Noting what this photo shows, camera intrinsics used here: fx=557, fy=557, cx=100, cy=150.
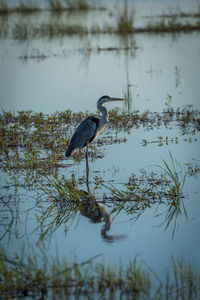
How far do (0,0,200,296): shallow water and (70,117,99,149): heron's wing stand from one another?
34 cm

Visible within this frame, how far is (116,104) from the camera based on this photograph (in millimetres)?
12281

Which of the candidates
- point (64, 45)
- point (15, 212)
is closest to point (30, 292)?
point (15, 212)

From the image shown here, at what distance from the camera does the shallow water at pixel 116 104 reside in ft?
18.2

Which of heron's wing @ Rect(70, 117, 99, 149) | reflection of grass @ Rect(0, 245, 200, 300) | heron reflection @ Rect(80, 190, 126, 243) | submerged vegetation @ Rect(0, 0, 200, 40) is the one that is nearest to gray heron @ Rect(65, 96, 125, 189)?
heron's wing @ Rect(70, 117, 99, 149)

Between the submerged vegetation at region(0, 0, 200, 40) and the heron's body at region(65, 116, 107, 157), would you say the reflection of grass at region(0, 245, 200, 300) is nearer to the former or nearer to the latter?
the heron's body at region(65, 116, 107, 157)

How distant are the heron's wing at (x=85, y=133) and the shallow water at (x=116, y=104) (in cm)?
34

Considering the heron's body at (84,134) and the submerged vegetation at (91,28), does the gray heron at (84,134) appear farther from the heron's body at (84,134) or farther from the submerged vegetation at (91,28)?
the submerged vegetation at (91,28)

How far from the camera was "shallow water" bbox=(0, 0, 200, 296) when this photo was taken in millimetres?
5555

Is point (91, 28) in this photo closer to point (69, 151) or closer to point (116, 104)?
point (116, 104)

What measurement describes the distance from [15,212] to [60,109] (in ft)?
18.5

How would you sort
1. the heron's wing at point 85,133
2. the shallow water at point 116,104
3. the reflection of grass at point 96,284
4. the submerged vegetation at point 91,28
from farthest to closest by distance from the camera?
the submerged vegetation at point 91,28, the heron's wing at point 85,133, the shallow water at point 116,104, the reflection of grass at point 96,284

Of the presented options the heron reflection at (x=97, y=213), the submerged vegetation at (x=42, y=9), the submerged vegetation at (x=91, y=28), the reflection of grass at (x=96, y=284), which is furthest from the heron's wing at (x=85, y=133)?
the submerged vegetation at (x=42, y=9)

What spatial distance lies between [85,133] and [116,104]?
4.04 m

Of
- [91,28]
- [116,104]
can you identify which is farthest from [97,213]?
[91,28]
